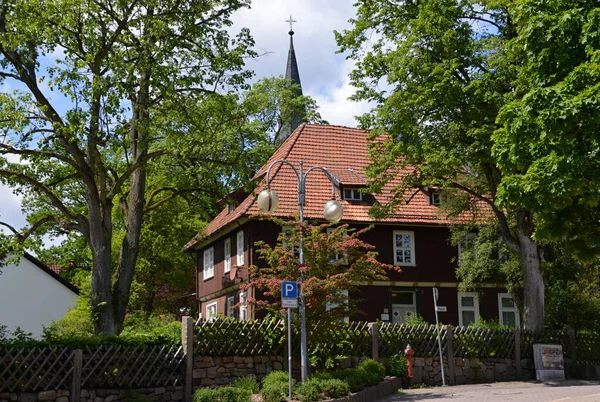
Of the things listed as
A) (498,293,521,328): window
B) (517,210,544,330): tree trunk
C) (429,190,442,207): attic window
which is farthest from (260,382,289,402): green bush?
(498,293,521,328): window

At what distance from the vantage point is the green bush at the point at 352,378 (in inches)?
729

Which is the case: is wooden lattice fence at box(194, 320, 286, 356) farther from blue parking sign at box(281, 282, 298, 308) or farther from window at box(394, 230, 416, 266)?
window at box(394, 230, 416, 266)

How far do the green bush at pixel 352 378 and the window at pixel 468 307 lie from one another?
1712 cm


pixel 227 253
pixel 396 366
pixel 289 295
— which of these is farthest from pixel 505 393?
pixel 227 253

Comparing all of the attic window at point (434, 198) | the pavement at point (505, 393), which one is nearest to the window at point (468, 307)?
the attic window at point (434, 198)

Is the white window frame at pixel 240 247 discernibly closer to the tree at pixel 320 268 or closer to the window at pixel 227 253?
the window at pixel 227 253

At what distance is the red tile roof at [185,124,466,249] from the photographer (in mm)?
33500

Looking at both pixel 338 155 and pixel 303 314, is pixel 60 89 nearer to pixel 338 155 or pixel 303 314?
pixel 303 314

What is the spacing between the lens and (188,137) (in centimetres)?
2491

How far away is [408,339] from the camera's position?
912 inches

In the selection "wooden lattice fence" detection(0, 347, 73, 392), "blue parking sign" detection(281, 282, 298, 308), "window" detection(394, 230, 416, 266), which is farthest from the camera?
"window" detection(394, 230, 416, 266)

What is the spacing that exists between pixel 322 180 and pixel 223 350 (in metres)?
16.4

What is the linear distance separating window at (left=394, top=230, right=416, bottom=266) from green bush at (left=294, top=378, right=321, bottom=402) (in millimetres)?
17837

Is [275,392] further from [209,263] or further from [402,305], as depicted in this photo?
[209,263]
